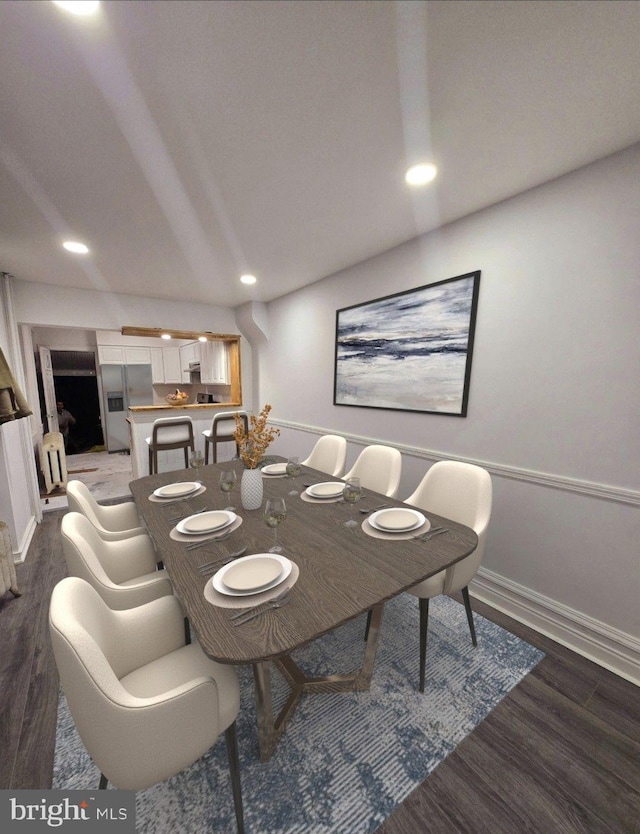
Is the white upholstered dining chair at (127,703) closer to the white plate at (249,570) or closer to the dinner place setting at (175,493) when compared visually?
the white plate at (249,570)

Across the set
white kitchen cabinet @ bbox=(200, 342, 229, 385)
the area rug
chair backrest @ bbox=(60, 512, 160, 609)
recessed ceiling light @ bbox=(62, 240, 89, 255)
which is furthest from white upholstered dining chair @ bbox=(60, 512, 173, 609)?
white kitchen cabinet @ bbox=(200, 342, 229, 385)

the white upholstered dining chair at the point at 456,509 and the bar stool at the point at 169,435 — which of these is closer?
the white upholstered dining chair at the point at 456,509

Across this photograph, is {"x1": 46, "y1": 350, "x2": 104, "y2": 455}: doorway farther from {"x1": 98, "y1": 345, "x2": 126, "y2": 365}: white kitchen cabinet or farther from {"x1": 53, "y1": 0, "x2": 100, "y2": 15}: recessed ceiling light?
{"x1": 53, "y1": 0, "x2": 100, "y2": 15}: recessed ceiling light

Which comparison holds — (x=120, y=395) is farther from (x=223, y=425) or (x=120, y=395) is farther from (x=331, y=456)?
(x=331, y=456)

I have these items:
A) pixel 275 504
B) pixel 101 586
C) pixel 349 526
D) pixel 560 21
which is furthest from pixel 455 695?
pixel 560 21

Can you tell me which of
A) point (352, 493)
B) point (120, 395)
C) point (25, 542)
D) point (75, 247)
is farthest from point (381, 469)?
point (120, 395)

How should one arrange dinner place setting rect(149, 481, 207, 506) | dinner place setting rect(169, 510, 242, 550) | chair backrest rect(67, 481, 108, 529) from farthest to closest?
dinner place setting rect(149, 481, 207, 506) → chair backrest rect(67, 481, 108, 529) → dinner place setting rect(169, 510, 242, 550)

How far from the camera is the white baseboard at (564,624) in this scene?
61.9 inches

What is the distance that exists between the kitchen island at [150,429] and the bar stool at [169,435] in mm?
524

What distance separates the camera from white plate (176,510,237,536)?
1.41m

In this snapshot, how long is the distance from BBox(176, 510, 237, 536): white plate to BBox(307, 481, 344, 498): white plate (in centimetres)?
48

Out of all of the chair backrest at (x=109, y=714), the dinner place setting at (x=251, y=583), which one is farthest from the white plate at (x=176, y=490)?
the chair backrest at (x=109, y=714)

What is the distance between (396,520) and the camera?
1.51 meters

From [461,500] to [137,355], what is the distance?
21.1 feet
